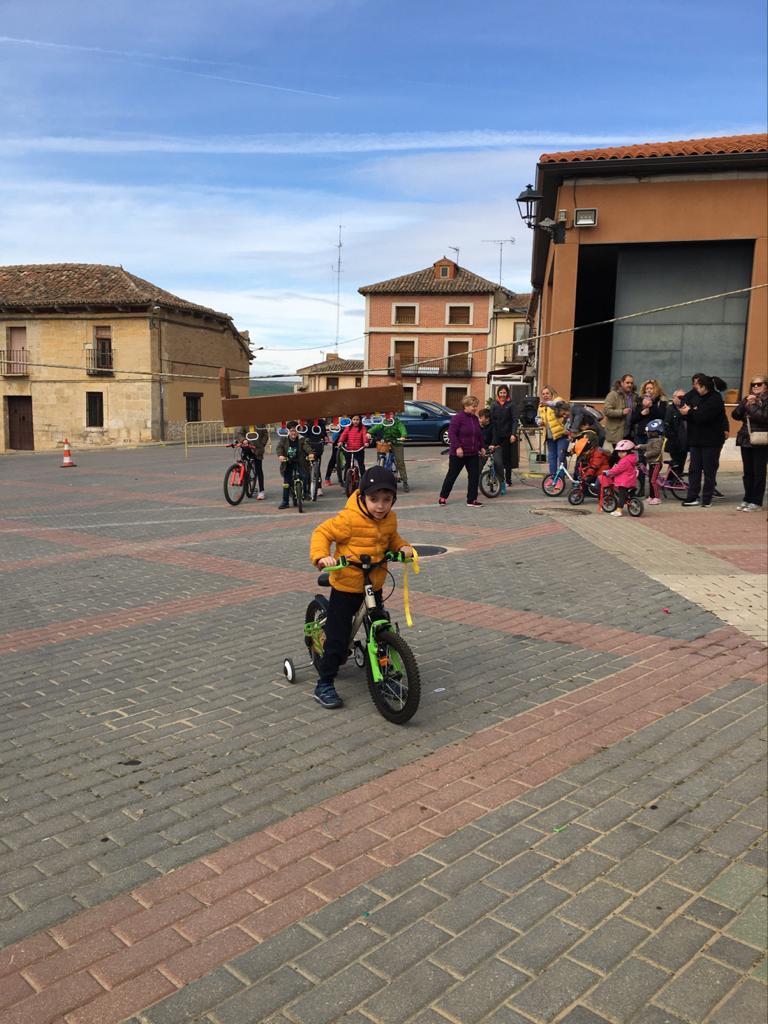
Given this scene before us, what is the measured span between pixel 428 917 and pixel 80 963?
1126 millimetres

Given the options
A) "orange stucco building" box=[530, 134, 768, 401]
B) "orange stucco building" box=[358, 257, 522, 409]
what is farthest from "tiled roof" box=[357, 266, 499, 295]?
"orange stucco building" box=[530, 134, 768, 401]

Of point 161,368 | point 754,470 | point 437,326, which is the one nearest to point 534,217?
point 754,470

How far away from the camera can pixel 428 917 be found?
106 inches

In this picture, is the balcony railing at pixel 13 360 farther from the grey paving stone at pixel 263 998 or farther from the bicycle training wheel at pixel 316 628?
the grey paving stone at pixel 263 998

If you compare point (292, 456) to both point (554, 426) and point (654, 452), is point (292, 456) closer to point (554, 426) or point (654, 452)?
point (554, 426)

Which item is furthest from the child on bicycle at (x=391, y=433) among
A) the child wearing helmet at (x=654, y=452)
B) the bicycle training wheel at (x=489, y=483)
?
the child wearing helmet at (x=654, y=452)

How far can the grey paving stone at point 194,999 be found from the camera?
89.0 inches

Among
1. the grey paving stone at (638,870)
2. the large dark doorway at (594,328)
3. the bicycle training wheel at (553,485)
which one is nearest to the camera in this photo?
the grey paving stone at (638,870)

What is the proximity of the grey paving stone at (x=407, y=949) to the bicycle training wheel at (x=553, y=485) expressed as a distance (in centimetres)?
1184

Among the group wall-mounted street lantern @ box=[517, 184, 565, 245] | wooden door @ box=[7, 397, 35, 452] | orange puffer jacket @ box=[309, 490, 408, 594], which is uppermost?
wall-mounted street lantern @ box=[517, 184, 565, 245]

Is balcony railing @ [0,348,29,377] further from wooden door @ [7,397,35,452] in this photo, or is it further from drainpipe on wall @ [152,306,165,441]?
drainpipe on wall @ [152,306,165,441]

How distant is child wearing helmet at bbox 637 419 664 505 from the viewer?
12.2 metres

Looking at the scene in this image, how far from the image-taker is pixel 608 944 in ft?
8.41

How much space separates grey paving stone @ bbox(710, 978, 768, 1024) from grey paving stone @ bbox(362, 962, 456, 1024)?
2.57 ft
